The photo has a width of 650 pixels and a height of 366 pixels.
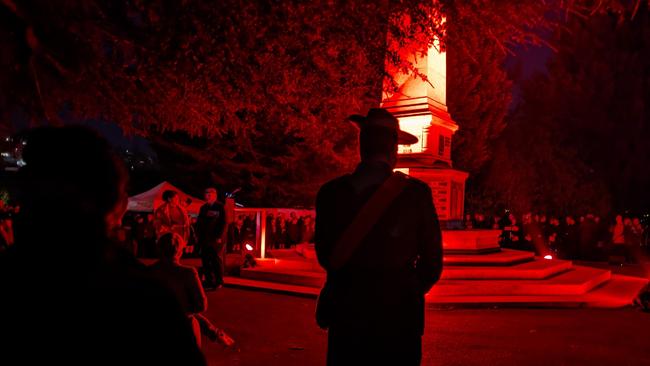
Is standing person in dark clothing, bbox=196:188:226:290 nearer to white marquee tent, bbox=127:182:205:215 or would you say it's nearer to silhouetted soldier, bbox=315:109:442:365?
silhouetted soldier, bbox=315:109:442:365

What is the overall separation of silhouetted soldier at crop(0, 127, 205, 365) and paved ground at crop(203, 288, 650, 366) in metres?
5.02

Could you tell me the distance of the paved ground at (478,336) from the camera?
627 centimetres

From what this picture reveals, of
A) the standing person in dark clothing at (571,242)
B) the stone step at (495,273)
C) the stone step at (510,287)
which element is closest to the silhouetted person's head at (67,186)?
the stone step at (510,287)

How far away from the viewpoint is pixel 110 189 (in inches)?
54.4

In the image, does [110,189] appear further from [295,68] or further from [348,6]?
[295,68]

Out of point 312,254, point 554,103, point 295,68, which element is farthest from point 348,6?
point 554,103

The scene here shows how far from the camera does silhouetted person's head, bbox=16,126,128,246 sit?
1.27 meters

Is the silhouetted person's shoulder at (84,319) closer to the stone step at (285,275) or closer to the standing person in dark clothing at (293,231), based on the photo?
the stone step at (285,275)

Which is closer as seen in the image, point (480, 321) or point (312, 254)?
point (480, 321)

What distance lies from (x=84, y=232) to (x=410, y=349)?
1950 millimetres

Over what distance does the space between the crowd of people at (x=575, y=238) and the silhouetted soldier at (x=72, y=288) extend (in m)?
19.8

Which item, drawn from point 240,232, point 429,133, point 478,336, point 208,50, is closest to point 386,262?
point 208,50

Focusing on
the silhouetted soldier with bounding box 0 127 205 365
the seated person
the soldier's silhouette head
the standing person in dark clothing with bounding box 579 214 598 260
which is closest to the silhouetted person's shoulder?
the silhouetted soldier with bounding box 0 127 205 365

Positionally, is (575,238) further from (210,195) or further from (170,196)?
(170,196)
